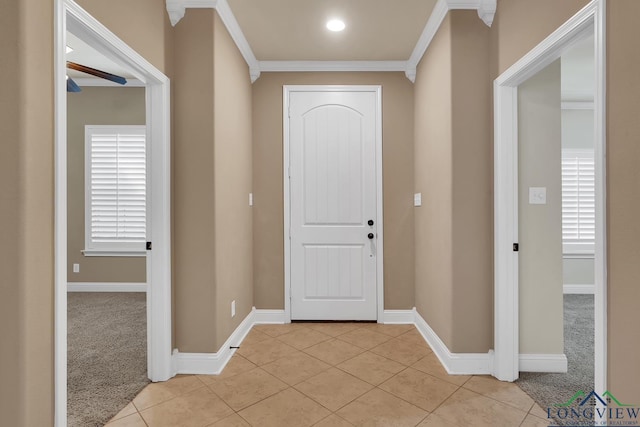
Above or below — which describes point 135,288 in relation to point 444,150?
below

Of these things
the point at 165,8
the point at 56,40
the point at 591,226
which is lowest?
the point at 591,226

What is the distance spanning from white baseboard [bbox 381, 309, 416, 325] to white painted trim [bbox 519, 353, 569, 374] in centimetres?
117

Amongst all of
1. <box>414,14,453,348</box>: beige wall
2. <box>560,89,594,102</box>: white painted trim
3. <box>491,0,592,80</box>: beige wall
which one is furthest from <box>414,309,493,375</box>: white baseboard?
<box>560,89,594,102</box>: white painted trim

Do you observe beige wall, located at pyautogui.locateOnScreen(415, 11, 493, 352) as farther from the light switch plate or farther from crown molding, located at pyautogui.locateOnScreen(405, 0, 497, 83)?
the light switch plate

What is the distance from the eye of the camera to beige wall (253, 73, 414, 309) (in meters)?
3.37

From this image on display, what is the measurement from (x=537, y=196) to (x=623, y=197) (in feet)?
3.49

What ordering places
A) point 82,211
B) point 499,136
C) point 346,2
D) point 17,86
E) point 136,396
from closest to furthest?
1. point 17,86
2. point 136,396
3. point 499,136
4. point 346,2
5. point 82,211

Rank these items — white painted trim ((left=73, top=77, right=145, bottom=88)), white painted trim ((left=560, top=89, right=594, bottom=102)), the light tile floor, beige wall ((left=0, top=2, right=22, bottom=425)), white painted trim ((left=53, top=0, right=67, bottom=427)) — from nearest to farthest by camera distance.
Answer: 1. beige wall ((left=0, top=2, right=22, bottom=425))
2. white painted trim ((left=53, top=0, right=67, bottom=427))
3. the light tile floor
4. white painted trim ((left=560, top=89, right=594, bottom=102))
5. white painted trim ((left=73, top=77, right=145, bottom=88))

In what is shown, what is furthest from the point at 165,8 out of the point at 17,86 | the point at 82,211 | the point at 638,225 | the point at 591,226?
the point at 591,226

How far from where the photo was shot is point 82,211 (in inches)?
176

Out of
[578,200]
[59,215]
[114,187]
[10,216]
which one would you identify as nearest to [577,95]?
[578,200]

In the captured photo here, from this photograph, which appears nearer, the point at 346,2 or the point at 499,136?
the point at 499,136

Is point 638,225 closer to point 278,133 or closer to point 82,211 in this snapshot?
point 278,133

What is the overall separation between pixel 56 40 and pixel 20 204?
2.24ft
